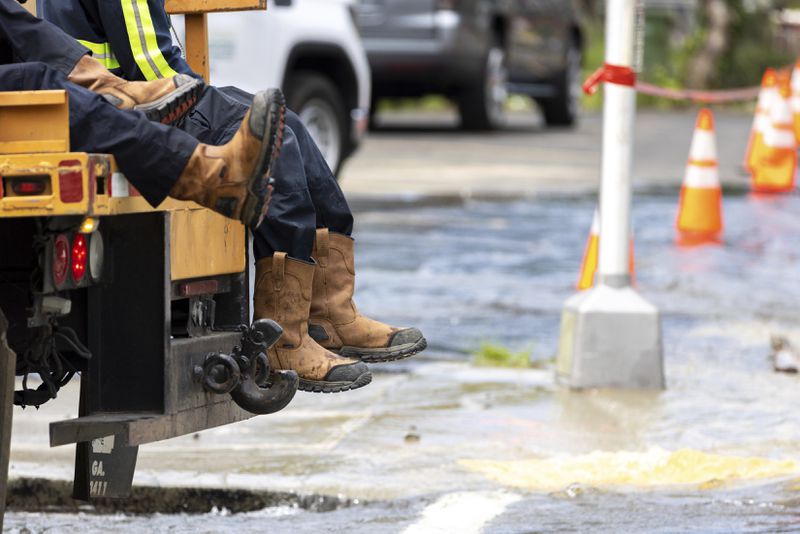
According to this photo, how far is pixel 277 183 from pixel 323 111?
333 inches

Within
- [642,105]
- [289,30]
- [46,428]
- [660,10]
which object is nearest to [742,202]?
[289,30]

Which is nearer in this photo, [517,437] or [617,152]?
[517,437]

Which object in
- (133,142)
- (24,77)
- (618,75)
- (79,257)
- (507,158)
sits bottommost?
(507,158)

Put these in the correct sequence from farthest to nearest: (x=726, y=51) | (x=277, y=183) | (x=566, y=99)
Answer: (x=726, y=51) < (x=566, y=99) < (x=277, y=183)

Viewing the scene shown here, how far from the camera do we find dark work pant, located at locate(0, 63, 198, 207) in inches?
144

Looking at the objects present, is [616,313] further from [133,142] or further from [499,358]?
[133,142]

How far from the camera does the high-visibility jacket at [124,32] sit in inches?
169

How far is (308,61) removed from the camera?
1279 cm

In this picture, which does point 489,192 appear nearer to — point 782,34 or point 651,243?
point 651,243

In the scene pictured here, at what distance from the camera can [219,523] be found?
5.26m

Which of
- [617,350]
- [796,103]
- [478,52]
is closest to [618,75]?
[617,350]

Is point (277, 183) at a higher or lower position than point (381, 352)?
higher

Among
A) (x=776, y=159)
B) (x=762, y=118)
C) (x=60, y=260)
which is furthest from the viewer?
(x=762, y=118)

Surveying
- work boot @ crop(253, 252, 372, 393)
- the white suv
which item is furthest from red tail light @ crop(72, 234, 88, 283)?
the white suv
